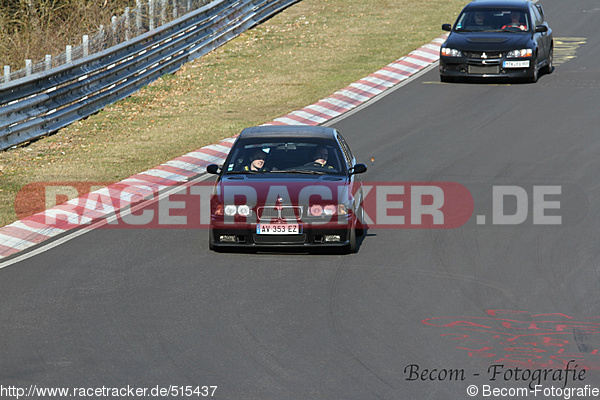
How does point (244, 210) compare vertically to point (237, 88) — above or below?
→ above

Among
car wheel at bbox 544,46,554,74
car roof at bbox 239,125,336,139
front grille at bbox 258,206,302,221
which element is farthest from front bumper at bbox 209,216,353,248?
car wheel at bbox 544,46,554,74

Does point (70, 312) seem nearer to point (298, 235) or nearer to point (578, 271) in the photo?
point (298, 235)

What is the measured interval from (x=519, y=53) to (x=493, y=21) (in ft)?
5.58

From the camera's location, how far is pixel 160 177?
16.7 m

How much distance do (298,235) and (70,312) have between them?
3.01m

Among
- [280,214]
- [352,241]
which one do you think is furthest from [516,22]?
[280,214]

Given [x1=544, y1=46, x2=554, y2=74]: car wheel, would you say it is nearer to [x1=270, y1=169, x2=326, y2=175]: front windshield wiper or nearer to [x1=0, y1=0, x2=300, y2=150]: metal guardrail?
[x1=0, y1=0, x2=300, y2=150]: metal guardrail

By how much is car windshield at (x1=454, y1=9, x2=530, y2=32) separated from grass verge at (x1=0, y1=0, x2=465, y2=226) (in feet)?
9.16

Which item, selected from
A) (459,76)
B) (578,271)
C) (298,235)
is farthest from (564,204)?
(459,76)

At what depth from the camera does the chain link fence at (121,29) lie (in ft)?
64.7

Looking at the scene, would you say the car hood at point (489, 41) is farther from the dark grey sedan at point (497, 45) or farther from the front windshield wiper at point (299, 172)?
the front windshield wiper at point (299, 172)

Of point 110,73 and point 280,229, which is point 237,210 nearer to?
point 280,229

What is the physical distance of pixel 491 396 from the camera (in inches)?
301

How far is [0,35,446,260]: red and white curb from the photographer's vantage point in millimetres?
13281
